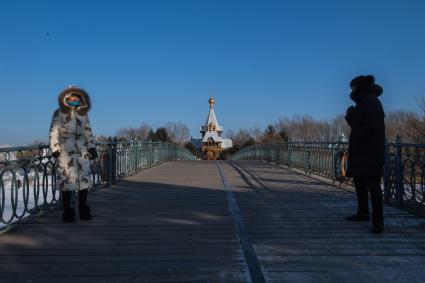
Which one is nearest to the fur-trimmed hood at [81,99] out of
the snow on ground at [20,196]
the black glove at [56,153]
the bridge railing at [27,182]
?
the black glove at [56,153]

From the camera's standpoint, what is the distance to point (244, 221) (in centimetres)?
648

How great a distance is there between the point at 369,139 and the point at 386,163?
103 inches

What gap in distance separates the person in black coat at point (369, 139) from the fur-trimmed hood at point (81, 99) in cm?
358

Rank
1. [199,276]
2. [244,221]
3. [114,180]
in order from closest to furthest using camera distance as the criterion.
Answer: [199,276] < [244,221] < [114,180]

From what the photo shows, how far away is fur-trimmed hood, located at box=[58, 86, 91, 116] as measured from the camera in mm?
6363

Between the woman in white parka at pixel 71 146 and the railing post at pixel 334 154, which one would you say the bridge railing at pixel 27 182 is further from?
the railing post at pixel 334 154

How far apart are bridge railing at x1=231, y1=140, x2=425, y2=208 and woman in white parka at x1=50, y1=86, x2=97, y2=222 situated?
4.65 meters

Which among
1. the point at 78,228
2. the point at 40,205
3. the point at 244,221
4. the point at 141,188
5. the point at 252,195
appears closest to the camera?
the point at 78,228

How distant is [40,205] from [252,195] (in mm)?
3947

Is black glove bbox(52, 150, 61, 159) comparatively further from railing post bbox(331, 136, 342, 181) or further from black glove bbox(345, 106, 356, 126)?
railing post bbox(331, 136, 342, 181)

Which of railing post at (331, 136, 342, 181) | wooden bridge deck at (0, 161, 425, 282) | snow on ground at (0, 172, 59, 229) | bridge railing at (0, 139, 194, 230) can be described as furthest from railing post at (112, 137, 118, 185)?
railing post at (331, 136, 342, 181)

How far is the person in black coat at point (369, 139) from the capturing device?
5.82 m

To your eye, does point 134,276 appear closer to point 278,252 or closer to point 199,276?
point 199,276

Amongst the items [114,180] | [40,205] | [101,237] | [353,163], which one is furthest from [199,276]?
[114,180]
